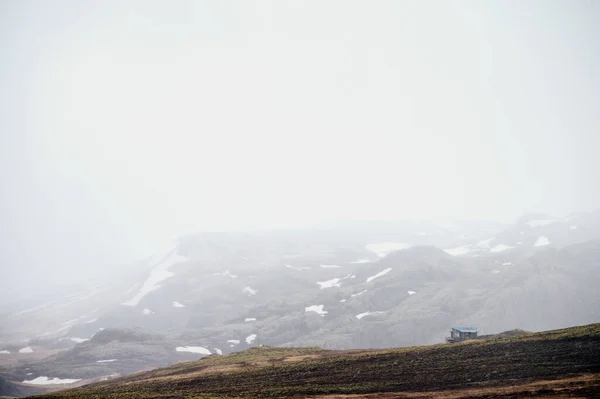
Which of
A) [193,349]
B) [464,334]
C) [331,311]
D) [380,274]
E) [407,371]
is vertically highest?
[380,274]

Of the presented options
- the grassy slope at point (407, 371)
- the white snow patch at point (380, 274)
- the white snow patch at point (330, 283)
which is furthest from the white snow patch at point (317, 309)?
the grassy slope at point (407, 371)

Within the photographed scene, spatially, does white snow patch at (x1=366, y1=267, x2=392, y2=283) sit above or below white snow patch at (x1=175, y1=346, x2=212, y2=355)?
above

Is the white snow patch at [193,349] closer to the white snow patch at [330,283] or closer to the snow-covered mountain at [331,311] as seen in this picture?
the snow-covered mountain at [331,311]

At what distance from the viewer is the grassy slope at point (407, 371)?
103 feet

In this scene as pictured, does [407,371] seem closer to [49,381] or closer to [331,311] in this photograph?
[331,311]

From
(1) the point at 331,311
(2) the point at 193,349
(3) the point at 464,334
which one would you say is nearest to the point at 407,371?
(3) the point at 464,334

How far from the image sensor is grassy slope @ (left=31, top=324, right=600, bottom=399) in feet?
103

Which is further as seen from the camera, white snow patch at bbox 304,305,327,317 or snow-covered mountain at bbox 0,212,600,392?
white snow patch at bbox 304,305,327,317

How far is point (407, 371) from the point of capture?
121ft

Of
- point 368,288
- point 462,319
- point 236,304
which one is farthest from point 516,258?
point 236,304

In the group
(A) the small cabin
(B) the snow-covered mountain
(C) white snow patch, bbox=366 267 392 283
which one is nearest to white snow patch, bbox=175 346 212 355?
(B) the snow-covered mountain

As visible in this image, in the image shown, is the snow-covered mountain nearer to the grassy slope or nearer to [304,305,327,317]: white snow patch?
[304,305,327,317]: white snow patch

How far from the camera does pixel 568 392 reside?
1005 inches

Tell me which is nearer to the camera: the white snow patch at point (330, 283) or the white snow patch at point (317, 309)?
the white snow patch at point (317, 309)
